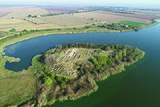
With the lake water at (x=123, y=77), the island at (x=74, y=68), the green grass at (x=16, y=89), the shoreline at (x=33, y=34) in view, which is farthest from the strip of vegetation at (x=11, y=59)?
the green grass at (x=16, y=89)

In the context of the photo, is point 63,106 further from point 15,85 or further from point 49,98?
point 15,85

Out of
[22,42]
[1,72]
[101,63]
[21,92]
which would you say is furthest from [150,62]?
[22,42]

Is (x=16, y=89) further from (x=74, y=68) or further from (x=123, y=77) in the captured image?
(x=123, y=77)

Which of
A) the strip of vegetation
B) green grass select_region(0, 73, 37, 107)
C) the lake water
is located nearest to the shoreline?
the strip of vegetation

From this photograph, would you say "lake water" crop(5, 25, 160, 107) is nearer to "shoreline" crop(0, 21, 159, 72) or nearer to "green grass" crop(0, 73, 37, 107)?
"shoreline" crop(0, 21, 159, 72)

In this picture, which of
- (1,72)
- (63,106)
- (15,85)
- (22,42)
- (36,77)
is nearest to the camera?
(63,106)

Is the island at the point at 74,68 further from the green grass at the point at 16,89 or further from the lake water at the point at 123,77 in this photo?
the lake water at the point at 123,77
